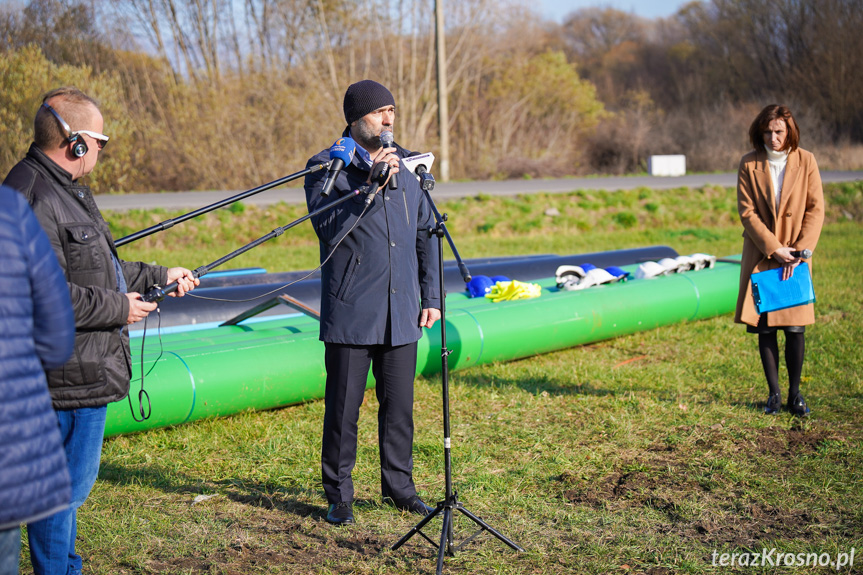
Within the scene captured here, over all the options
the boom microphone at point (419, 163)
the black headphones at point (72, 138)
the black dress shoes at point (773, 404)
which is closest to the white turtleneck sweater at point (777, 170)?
the black dress shoes at point (773, 404)

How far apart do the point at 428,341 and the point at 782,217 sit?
2.63 meters

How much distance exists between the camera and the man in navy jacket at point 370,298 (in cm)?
344

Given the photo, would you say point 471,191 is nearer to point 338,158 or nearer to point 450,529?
point 338,158

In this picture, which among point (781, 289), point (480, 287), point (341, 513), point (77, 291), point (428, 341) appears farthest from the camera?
point (480, 287)

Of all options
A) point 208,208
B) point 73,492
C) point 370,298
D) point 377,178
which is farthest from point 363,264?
point 73,492

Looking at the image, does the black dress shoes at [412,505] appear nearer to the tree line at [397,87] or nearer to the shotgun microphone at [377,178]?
the shotgun microphone at [377,178]

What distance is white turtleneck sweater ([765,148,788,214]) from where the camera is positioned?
190 inches

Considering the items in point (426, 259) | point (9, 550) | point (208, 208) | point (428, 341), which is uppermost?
point (208, 208)

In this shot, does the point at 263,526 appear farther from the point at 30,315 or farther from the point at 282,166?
the point at 282,166

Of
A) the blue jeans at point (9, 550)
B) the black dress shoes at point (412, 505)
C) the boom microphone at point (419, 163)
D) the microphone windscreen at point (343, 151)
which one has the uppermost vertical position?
the microphone windscreen at point (343, 151)

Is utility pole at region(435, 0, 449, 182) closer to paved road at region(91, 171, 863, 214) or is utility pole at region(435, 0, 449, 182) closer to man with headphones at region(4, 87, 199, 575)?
paved road at region(91, 171, 863, 214)

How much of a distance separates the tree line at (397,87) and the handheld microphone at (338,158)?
16.9 metres

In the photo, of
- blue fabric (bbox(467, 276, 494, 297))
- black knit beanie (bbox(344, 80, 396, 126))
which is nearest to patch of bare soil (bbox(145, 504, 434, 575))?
black knit beanie (bbox(344, 80, 396, 126))

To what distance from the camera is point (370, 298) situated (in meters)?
3.44
